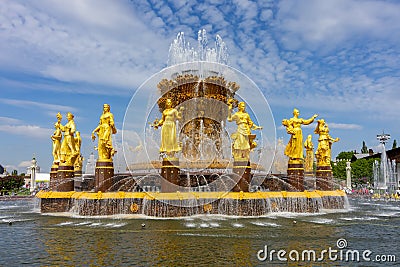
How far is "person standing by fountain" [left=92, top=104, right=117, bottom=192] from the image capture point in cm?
1748

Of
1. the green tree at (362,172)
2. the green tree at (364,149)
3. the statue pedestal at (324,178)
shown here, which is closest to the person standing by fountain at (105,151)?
the statue pedestal at (324,178)

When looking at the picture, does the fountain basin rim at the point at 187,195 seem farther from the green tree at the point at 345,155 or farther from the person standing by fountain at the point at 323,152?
the green tree at the point at 345,155

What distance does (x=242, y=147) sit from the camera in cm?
1714

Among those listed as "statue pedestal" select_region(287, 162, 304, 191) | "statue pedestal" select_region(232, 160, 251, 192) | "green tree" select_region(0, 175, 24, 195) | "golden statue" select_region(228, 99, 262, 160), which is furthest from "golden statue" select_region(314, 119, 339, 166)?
"green tree" select_region(0, 175, 24, 195)

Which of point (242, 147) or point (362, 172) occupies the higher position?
point (362, 172)

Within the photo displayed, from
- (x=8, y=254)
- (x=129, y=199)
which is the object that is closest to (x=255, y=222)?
(x=129, y=199)

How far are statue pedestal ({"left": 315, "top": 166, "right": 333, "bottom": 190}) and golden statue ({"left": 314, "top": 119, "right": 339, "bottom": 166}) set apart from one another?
12.0 inches

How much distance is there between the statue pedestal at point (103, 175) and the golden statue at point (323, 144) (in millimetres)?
12388

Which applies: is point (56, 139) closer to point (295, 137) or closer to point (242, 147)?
point (242, 147)

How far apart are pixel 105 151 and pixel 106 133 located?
2.92 feet

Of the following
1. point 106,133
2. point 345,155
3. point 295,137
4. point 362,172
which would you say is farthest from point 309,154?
Result: point 345,155

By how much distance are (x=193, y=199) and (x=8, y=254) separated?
26.4 feet

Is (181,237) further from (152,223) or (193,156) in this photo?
(193,156)

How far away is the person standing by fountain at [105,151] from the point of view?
17.5m
